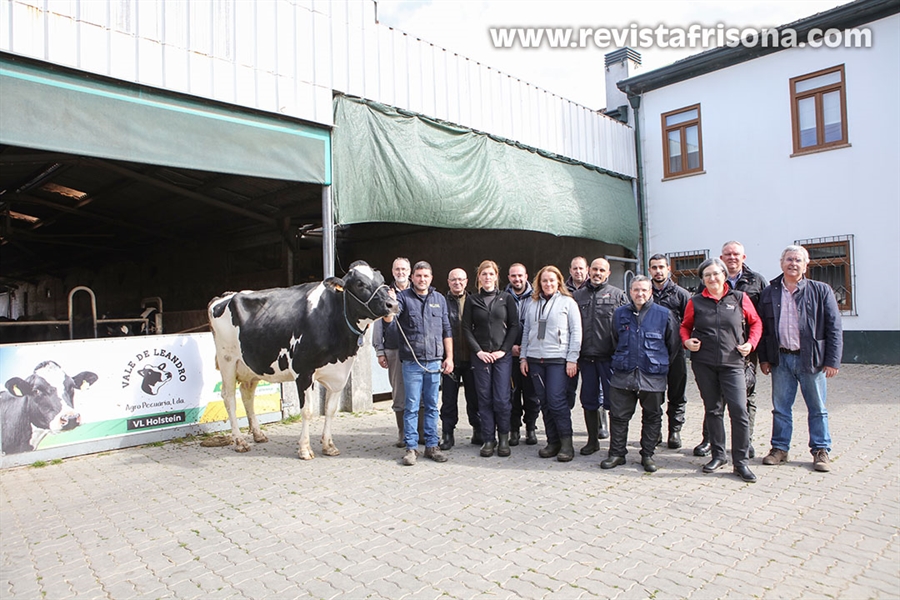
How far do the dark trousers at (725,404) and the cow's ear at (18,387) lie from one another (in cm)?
625

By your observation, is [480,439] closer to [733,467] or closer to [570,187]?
[733,467]

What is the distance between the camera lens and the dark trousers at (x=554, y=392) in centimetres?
548

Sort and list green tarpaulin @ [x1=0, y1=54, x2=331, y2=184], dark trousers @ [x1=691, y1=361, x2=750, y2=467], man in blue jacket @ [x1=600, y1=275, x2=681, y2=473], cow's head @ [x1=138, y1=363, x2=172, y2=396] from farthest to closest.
Answer: cow's head @ [x1=138, y1=363, x2=172, y2=396], green tarpaulin @ [x1=0, y1=54, x2=331, y2=184], man in blue jacket @ [x1=600, y1=275, x2=681, y2=473], dark trousers @ [x1=691, y1=361, x2=750, y2=467]

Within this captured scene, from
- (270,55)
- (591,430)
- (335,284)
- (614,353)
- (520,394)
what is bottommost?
(591,430)

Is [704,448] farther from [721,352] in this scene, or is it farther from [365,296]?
[365,296]

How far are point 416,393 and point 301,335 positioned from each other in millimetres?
1376

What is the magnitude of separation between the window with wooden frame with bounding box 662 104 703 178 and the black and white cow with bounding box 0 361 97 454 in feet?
43.9

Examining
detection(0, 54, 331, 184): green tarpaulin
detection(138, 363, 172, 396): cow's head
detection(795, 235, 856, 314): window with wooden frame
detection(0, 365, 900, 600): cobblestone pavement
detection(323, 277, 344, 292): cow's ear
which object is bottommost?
detection(0, 365, 900, 600): cobblestone pavement

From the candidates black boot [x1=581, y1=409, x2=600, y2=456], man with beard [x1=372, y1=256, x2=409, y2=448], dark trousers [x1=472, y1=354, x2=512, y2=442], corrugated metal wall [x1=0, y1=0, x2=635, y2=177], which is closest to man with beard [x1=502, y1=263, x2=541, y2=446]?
dark trousers [x1=472, y1=354, x2=512, y2=442]

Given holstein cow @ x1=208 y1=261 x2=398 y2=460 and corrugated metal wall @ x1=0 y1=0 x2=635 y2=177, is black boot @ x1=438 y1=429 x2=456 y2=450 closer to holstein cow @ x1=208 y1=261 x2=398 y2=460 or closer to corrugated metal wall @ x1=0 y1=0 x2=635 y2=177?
holstein cow @ x1=208 y1=261 x2=398 y2=460

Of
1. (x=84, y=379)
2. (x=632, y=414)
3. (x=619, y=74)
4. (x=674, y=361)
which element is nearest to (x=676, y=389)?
(x=674, y=361)

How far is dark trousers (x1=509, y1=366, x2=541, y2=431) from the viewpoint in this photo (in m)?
5.99

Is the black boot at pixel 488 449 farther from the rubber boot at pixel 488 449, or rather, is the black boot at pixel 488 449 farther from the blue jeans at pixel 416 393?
the blue jeans at pixel 416 393

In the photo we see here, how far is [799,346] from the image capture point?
16.5ft
